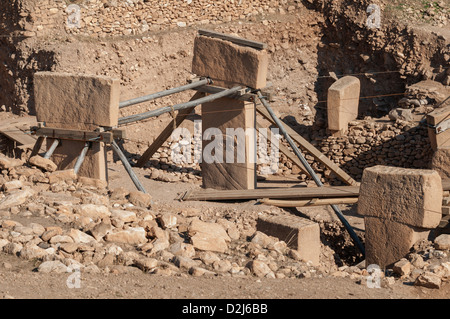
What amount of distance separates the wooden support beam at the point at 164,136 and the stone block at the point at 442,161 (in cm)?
403

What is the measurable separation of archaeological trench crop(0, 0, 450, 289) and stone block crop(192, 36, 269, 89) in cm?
3

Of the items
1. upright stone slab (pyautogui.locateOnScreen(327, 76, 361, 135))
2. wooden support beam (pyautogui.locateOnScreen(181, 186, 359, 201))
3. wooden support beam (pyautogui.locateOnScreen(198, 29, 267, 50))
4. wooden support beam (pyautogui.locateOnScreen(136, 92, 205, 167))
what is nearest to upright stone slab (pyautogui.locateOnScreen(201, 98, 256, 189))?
wooden support beam (pyautogui.locateOnScreen(136, 92, 205, 167))

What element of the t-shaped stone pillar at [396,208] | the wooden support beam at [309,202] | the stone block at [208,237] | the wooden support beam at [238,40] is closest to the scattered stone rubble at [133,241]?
the stone block at [208,237]

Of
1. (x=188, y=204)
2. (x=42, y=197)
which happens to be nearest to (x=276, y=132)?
(x=188, y=204)

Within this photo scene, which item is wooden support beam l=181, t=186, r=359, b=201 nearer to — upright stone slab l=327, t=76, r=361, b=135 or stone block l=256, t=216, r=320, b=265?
stone block l=256, t=216, r=320, b=265

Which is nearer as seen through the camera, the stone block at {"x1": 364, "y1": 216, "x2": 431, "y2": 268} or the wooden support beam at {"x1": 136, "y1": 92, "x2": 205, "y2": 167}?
the stone block at {"x1": 364, "y1": 216, "x2": 431, "y2": 268}

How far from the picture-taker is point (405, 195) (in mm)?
9789

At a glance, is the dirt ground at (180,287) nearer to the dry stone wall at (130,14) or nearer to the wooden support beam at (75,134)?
the wooden support beam at (75,134)

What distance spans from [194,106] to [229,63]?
1040mm

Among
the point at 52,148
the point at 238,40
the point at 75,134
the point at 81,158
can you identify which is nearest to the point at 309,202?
the point at 238,40

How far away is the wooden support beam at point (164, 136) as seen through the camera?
541 inches

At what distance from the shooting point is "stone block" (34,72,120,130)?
36.3ft

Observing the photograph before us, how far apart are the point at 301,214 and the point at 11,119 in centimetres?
664
